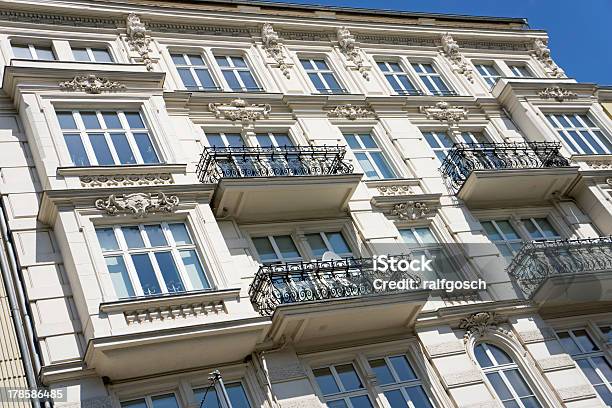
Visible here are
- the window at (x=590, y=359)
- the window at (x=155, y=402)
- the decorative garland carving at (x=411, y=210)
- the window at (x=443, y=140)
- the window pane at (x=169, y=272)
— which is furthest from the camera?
the window at (x=443, y=140)

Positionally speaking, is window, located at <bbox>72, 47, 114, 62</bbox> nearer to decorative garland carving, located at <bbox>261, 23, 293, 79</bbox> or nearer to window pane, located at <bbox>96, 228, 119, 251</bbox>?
decorative garland carving, located at <bbox>261, 23, 293, 79</bbox>

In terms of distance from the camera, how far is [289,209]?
60.7ft

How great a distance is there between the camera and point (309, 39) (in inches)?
933

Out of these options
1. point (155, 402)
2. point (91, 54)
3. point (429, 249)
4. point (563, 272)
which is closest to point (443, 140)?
point (429, 249)

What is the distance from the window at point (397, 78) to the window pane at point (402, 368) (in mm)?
9071

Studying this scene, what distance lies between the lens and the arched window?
55.0 feet

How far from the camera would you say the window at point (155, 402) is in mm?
14227

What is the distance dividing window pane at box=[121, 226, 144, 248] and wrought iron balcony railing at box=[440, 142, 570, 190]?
8.62 m

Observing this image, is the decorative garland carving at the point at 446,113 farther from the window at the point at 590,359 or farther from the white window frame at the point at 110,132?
the white window frame at the point at 110,132

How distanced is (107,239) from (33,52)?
631 cm

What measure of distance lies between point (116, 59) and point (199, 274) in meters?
7.08

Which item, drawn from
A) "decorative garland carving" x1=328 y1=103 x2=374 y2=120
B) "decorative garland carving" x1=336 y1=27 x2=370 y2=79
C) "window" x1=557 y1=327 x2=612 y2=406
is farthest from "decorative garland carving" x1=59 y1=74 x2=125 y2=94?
"window" x1=557 y1=327 x2=612 y2=406

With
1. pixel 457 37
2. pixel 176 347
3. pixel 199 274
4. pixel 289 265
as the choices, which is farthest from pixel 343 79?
pixel 176 347

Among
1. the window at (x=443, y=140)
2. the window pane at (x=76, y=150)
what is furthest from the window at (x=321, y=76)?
the window pane at (x=76, y=150)
